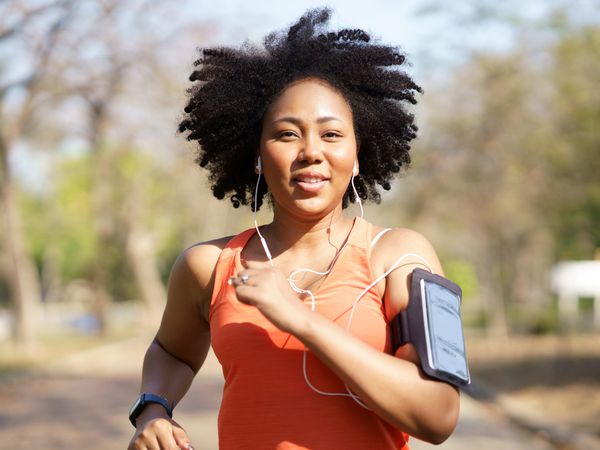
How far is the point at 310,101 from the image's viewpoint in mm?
2709

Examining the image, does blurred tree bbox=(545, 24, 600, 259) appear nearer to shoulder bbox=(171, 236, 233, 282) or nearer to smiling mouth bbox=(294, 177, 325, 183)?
shoulder bbox=(171, 236, 233, 282)

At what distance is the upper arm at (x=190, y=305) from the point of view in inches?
113

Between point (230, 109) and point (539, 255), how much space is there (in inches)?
2156

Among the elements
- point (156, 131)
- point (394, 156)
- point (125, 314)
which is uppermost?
point (125, 314)

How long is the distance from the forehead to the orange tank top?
14.0 inches

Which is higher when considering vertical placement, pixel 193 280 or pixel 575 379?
pixel 575 379

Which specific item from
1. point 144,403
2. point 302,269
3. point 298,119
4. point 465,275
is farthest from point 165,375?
point 465,275

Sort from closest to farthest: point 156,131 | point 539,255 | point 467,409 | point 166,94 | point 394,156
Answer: point 394,156 < point 467,409 < point 166,94 < point 156,131 < point 539,255

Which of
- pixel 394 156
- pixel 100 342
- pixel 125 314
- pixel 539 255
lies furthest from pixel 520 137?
pixel 125 314

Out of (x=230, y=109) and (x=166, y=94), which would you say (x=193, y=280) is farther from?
(x=166, y=94)

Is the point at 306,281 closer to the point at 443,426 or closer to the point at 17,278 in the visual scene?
the point at 443,426

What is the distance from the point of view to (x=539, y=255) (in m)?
56.3

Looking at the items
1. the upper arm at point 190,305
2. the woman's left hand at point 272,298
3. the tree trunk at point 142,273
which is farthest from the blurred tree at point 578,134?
the tree trunk at point 142,273

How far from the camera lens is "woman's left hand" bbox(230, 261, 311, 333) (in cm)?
232
